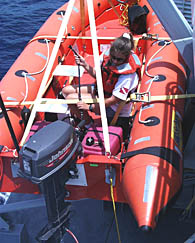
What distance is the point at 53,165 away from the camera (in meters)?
1.71

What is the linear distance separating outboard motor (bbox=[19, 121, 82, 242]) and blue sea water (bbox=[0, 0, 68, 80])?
3.35m

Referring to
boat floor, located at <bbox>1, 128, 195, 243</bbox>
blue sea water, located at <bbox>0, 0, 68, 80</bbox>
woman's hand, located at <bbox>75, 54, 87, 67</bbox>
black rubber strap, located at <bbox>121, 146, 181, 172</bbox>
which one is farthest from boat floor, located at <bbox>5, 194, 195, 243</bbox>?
blue sea water, located at <bbox>0, 0, 68, 80</bbox>

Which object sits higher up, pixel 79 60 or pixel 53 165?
pixel 79 60

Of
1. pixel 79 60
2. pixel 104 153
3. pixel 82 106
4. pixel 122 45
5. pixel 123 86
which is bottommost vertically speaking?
pixel 104 153

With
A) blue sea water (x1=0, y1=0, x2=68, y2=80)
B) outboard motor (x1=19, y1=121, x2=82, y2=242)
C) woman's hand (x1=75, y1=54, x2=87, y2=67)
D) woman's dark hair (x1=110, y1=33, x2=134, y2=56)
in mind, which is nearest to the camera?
outboard motor (x1=19, y1=121, x2=82, y2=242)

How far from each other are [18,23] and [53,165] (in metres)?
5.18

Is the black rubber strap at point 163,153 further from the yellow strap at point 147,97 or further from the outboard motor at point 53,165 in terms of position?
the yellow strap at point 147,97

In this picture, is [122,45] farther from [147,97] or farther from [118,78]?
[147,97]

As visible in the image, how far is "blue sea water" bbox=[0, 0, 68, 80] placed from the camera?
17.6 feet

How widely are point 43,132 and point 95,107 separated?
0.57 meters

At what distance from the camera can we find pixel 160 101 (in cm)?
223

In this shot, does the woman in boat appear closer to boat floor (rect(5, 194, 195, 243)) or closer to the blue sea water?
boat floor (rect(5, 194, 195, 243))

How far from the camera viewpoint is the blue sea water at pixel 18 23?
17.6 feet

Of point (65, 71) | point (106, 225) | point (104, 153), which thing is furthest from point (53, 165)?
point (65, 71)
